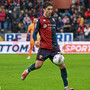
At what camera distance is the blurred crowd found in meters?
27.0

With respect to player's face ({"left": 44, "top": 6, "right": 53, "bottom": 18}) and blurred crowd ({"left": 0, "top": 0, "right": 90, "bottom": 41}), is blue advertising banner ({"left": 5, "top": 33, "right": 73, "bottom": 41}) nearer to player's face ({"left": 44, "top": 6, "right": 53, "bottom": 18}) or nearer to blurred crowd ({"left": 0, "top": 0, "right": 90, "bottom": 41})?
blurred crowd ({"left": 0, "top": 0, "right": 90, "bottom": 41})

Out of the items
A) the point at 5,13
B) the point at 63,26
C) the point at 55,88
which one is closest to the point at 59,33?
the point at 63,26

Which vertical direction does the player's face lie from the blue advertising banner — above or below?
above

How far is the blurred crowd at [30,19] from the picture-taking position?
26969 mm

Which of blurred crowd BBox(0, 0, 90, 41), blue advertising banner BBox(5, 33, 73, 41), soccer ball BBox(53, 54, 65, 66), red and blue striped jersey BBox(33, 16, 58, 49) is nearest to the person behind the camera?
soccer ball BBox(53, 54, 65, 66)

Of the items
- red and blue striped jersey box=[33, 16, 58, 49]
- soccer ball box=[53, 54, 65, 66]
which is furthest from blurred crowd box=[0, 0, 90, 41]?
soccer ball box=[53, 54, 65, 66]

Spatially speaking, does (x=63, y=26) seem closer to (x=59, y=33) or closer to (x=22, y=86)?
(x=59, y=33)

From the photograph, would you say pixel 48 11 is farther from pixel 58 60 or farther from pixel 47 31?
pixel 58 60

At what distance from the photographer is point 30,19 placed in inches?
1087

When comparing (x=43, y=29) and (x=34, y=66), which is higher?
(x=43, y=29)

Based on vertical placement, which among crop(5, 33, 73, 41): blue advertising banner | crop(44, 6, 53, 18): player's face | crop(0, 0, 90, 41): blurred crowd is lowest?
crop(5, 33, 73, 41): blue advertising banner

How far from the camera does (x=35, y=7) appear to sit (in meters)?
Result: 29.5

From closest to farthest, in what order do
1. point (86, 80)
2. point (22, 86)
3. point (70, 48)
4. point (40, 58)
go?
1. point (40, 58)
2. point (22, 86)
3. point (86, 80)
4. point (70, 48)

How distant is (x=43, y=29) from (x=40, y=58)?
2.41 feet
